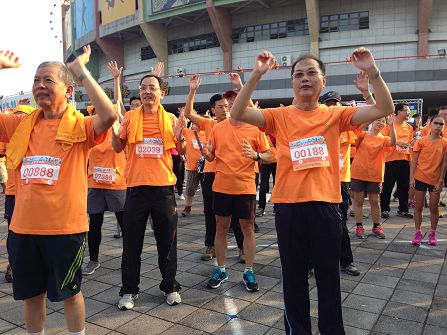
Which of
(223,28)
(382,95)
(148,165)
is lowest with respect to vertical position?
(148,165)

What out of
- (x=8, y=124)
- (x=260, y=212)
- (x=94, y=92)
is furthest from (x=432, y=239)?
(x=8, y=124)

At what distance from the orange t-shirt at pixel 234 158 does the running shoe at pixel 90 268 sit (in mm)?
1781

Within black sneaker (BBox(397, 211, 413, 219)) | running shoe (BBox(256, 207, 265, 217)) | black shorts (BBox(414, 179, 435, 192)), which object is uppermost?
black shorts (BBox(414, 179, 435, 192))

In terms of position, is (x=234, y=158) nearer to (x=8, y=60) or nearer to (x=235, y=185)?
(x=235, y=185)

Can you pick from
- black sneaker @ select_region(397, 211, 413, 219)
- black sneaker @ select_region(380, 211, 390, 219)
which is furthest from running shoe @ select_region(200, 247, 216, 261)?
black sneaker @ select_region(397, 211, 413, 219)

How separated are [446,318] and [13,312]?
151 inches

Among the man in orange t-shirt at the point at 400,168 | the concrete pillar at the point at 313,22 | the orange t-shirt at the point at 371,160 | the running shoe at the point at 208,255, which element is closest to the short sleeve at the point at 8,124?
the running shoe at the point at 208,255

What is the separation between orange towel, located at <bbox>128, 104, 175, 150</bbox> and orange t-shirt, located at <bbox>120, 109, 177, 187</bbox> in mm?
40

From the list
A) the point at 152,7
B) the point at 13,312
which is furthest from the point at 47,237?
the point at 152,7

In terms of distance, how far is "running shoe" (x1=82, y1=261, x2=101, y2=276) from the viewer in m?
4.46

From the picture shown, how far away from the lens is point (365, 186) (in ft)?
20.8

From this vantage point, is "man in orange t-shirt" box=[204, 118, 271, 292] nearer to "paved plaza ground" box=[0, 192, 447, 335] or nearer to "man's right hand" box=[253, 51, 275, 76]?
"paved plaza ground" box=[0, 192, 447, 335]

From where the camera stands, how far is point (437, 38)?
24.8 meters

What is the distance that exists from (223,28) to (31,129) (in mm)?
28048
